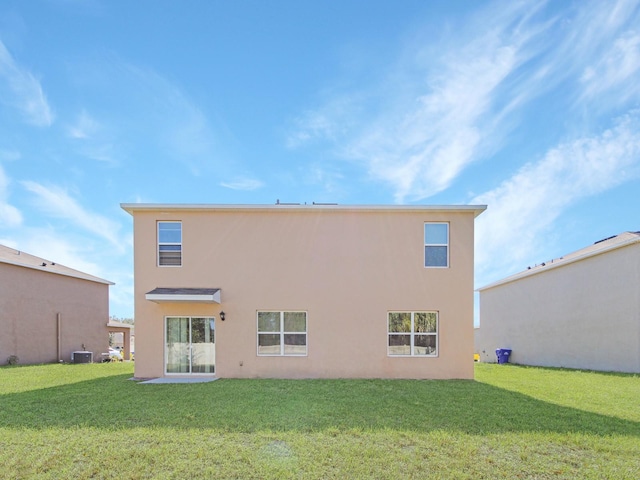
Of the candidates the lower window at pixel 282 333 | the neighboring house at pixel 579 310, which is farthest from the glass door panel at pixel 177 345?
the neighboring house at pixel 579 310

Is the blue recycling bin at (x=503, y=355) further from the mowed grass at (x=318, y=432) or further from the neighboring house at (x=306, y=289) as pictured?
the mowed grass at (x=318, y=432)

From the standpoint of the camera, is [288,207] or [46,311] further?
[46,311]

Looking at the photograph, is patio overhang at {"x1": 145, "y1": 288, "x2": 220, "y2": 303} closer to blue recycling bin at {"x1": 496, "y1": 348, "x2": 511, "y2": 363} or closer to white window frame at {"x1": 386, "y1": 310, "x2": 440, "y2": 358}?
white window frame at {"x1": 386, "y1": 310, "x2": 440, "y2": 358}

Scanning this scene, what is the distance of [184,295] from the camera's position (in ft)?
34.9

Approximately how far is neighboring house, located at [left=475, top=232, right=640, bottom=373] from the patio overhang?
587 inches

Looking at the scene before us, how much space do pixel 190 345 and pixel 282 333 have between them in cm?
295

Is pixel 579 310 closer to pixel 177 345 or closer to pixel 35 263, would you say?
pixel 177 345

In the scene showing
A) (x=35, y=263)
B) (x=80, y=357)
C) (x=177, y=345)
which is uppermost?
(x=35, y=263)

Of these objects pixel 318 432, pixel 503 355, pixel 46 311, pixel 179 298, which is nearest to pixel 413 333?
pixel 318 432

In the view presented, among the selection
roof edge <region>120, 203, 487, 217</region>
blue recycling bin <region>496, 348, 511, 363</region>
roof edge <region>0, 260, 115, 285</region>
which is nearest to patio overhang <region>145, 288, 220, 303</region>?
roof edge <region>120, 203, 487, 217</region>

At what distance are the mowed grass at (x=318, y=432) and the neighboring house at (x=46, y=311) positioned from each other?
8906mm

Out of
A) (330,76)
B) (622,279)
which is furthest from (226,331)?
(622,279)

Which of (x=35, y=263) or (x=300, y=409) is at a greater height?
(x=35, y=263)

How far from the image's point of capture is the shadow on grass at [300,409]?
6219 mm
